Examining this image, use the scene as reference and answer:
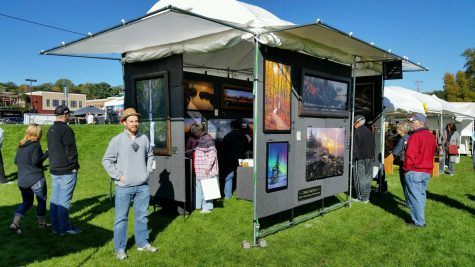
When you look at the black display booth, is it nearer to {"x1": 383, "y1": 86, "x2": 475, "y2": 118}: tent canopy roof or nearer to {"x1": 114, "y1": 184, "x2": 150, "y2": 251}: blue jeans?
{"x1": 114, "y1": 184, "x2": 150, "y2": 251}: blue jeans

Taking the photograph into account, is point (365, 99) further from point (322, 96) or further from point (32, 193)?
point (32, 193)

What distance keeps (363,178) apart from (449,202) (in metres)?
1.99

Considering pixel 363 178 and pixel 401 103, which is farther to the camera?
pixel 401 103

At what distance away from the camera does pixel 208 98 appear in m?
8.22

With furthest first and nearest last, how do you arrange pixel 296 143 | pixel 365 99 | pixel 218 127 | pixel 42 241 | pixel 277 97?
pixel 365 99
pixel 218 127
pixel 296 143
pixel 277 97
pixel 42 241

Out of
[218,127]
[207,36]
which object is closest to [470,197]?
[218,127]

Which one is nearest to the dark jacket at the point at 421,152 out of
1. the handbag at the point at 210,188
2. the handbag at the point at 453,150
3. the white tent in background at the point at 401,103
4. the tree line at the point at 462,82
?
the handbag at the point at 210,188

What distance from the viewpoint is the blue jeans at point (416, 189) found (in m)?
5.65

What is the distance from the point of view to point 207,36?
18.5 feet

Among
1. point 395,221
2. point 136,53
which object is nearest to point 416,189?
point 395,221

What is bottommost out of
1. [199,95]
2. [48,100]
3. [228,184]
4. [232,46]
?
[228,184]

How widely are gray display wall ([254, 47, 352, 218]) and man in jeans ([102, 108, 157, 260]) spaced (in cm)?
157

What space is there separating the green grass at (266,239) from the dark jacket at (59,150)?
1059 mm

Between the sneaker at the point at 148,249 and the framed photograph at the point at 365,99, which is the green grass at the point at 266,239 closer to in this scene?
the sneaker at the point at 148,249
